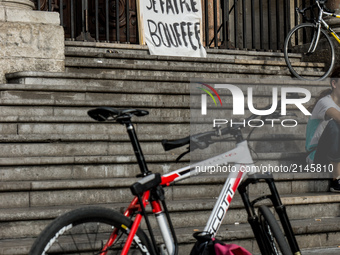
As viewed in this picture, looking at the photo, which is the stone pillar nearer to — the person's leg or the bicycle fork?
the person's leg

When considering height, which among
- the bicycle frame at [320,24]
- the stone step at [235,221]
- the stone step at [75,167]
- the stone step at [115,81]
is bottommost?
the stone step at [235,221]

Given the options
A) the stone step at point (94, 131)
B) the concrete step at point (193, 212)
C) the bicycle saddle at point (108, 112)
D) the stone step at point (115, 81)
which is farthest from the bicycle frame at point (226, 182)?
the stone step at point (115, 81)

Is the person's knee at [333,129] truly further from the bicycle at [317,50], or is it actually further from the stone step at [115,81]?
the bicycle at [317,50]

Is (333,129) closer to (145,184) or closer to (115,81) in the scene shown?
(115,81)

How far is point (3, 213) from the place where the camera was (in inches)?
187

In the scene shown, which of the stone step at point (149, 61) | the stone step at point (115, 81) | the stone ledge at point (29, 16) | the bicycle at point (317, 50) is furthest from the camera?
the bicycle at point (317, 50)

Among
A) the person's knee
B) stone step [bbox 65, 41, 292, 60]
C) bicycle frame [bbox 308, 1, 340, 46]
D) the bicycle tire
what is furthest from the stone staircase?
bicycle frame [bbox 308, 1, 340, 46]

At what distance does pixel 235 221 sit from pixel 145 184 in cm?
223

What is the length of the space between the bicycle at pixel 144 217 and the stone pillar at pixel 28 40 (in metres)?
4.53

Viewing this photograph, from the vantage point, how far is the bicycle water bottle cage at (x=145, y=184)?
331 cm

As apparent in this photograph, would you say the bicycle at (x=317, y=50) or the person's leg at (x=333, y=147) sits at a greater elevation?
the bicycle at (x=317, y=50)

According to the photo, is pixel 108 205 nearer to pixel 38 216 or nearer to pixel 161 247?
pixel 38 216

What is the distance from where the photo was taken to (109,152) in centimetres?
612

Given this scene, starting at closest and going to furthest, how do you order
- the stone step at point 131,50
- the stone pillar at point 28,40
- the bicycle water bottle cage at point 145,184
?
the bicycle water bottle cage at point 145,184
the stone pillar at point 28,40
the stone step at point 131,50
